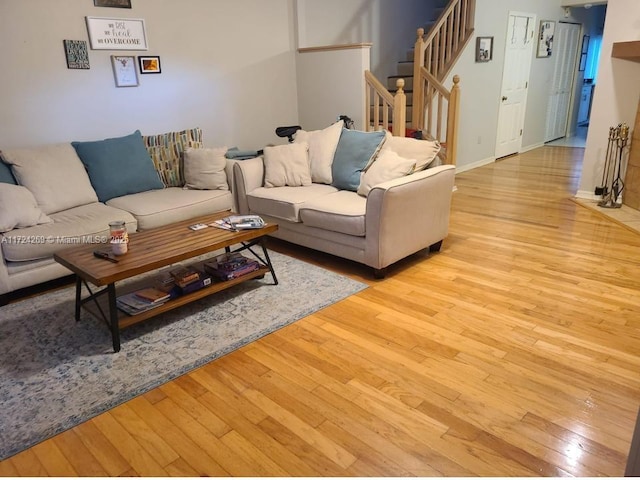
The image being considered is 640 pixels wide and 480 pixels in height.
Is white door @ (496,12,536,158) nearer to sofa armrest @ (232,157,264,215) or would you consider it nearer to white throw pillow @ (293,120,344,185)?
white throw pillow @ (293,120,344,185)

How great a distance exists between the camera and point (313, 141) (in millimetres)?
3943

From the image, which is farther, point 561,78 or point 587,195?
point 561,78

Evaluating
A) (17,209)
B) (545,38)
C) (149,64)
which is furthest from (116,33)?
(545,38)

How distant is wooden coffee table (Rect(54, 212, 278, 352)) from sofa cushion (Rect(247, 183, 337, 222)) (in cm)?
50

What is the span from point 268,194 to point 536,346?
2.20 meters

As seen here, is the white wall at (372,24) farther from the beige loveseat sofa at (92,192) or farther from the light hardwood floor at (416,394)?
the light hardwood floor at (416,394)

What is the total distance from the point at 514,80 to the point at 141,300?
6.44 metres

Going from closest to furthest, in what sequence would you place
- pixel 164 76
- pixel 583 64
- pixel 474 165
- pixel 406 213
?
pixel 406 213
pixel 164 76
pixel 474 165
pixel 583 64

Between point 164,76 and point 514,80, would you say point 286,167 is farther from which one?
point 514,80

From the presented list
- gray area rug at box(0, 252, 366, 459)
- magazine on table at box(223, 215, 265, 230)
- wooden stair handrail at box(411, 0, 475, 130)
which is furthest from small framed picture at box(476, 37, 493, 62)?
magazine on table at box(223, 215, 265, 230)

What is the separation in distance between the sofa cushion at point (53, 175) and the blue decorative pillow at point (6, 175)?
0.03 metres

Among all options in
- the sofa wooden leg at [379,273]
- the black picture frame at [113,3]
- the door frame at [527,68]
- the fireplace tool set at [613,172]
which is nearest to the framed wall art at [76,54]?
the black picture frame at [113,3]

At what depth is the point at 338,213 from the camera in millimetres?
3133

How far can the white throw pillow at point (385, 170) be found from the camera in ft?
10.6
